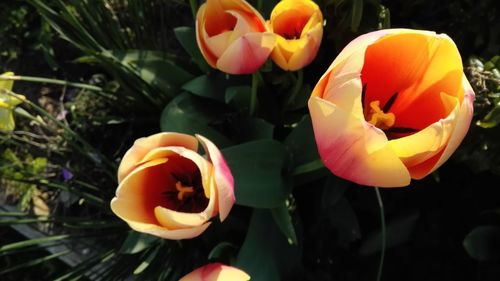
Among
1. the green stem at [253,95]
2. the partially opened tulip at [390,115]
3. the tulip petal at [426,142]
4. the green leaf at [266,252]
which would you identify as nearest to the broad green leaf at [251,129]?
the green stem at [253,95]

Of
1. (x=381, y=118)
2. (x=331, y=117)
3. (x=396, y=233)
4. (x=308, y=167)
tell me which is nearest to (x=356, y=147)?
(x=331, y=117)

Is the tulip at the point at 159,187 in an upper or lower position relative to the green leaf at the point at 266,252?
upper

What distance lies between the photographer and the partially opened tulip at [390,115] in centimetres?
53

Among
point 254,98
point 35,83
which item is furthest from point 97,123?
point 254,98

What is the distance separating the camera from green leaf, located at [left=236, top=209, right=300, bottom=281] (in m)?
0.85

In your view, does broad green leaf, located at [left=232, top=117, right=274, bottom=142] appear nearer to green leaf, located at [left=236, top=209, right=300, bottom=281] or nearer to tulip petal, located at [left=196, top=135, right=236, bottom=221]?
green leaf, located at [left=236, top=209, right=300, bottom=281]

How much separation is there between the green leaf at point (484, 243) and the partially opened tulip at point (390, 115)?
1.04 ft

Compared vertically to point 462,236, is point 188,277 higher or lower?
higher

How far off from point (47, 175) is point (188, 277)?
2.26 feet

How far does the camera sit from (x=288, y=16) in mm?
Result: 736

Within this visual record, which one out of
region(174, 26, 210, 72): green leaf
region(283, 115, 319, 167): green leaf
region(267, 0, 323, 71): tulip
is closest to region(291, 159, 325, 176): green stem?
region(283, 115, 319, 167): green leaf

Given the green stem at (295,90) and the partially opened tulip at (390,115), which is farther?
the green stem at (295,90)

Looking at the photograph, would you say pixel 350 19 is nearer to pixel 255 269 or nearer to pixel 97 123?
pixel 255 269

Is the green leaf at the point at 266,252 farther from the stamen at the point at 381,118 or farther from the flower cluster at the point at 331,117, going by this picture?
the stamen at the point at 381,118
